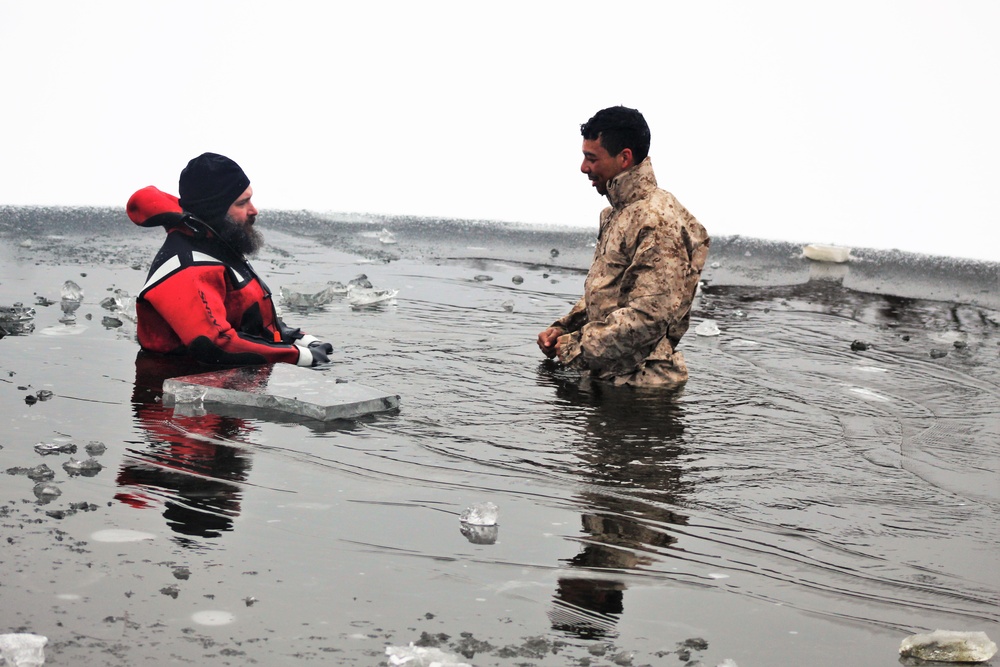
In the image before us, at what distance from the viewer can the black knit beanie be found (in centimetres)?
608

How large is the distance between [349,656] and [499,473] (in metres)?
1.85

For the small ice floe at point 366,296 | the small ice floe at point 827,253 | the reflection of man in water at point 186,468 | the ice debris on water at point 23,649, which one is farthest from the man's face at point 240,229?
the small ice floe at point 827,253

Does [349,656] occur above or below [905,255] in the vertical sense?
below

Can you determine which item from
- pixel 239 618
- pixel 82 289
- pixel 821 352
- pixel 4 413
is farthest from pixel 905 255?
pixel 239 618

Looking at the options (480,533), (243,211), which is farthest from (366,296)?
(480,533)

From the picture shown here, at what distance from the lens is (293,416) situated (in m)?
5.46

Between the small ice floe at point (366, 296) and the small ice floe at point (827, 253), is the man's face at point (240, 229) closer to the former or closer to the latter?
the small ice floe at point (366, 296)

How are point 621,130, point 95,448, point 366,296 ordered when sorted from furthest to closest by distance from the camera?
point 366,296
point 621,130
point 95,448

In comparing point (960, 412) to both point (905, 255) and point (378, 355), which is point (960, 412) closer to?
point (378, 355)

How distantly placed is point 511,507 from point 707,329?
4.66 metres

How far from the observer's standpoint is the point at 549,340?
6953mm

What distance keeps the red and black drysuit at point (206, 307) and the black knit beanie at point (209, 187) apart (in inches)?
4.6

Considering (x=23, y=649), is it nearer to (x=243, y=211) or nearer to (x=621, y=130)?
(x=243, y=211)

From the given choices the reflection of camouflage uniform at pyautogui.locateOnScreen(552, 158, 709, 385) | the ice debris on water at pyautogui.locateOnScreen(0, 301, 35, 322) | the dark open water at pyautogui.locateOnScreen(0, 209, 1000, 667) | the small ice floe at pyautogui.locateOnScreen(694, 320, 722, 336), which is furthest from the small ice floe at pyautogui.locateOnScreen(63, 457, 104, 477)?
the small ice floe at pyautogui.locateOnScreen(694, 320, 722, 336)
